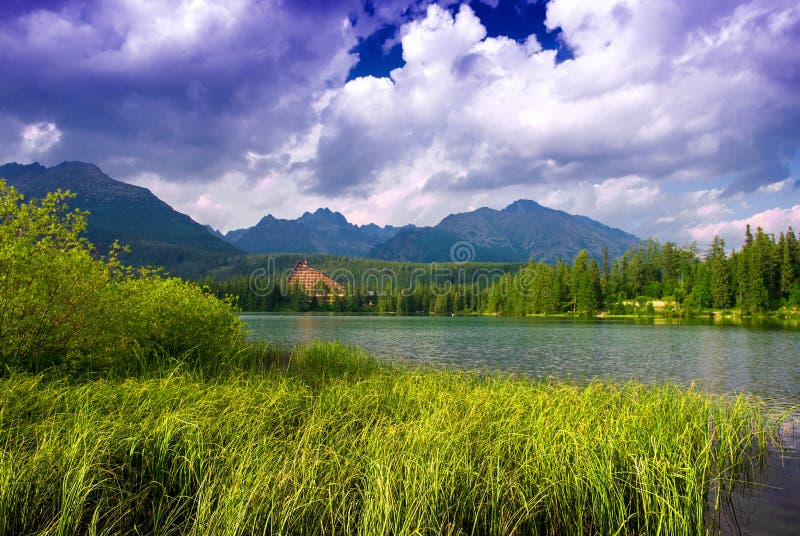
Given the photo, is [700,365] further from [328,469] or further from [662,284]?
[662,284]

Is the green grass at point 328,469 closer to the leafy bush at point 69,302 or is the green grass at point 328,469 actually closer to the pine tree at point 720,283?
the leafy bush at point 69,302

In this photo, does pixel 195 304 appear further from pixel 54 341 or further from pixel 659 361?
pixel 659 361

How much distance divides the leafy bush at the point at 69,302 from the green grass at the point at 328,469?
69.9 inches

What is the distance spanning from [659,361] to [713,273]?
93587mm

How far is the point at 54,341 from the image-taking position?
1165 cm

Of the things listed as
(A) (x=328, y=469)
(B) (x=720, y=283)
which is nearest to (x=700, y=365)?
(A) (x=328, y=469)

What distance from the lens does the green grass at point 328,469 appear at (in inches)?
208

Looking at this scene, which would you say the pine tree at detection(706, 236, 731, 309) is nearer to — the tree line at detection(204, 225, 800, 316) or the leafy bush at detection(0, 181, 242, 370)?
the tree line at detection(204, 225, 800, 316)

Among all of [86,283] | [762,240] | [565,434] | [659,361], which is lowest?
[659,361]

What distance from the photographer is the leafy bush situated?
10312mm

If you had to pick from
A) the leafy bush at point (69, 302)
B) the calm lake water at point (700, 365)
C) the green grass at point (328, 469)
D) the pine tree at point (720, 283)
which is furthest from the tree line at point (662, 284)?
the green grass at point (328, 469)

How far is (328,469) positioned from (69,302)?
9.22 metres

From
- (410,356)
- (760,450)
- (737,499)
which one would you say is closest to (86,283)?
(737,499)

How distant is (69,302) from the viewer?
11492 millimetres
